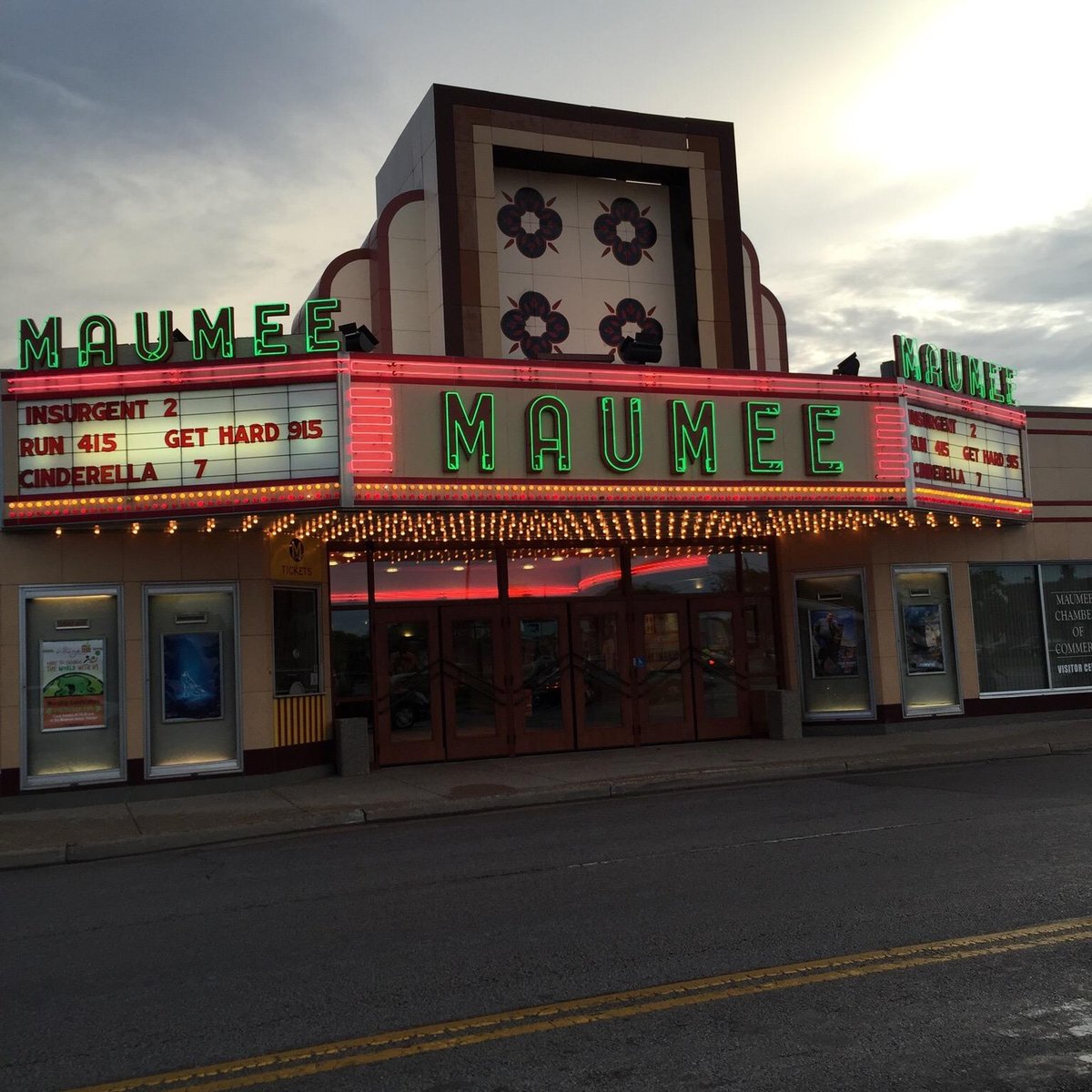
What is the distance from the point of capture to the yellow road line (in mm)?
5082

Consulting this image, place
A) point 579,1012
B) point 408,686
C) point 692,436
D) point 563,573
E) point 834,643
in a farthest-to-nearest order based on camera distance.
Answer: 1. point 834,643
2. point 563,573
3. point 408,686
4. point 692,436
5. point 579,1012

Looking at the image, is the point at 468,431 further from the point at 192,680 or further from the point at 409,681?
the point at 192,680

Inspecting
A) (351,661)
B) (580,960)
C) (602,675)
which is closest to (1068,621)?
(602,675)

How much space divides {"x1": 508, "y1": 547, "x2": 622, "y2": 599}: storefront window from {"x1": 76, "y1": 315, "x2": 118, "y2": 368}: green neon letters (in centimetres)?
701

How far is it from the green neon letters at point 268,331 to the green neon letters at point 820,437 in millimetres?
7635

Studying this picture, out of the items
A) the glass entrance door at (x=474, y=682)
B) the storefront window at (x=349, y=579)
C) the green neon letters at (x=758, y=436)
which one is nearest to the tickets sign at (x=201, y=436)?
the storefront window at (x=349, y=579)

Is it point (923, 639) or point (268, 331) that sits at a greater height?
point (268, 331)

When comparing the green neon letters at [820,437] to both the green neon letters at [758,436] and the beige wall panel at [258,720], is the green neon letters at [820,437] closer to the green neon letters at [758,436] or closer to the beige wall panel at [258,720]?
the green neon letters at [758,436]

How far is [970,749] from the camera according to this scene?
16750 millimetres

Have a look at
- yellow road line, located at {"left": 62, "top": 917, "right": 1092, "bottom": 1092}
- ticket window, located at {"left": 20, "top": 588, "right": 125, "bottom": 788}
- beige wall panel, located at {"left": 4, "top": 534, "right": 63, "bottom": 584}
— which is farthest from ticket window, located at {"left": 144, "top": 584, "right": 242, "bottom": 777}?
yellow road line, located at {"left": 62, "top": 917, "right": 1092, "bottom": 1092}

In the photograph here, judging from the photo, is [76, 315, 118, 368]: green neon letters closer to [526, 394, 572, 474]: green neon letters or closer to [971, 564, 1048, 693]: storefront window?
[526, 394, 572, 474]: green neon letters

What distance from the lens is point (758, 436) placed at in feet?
54.0

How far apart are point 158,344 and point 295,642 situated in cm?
475

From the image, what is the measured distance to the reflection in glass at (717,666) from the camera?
771 inches
